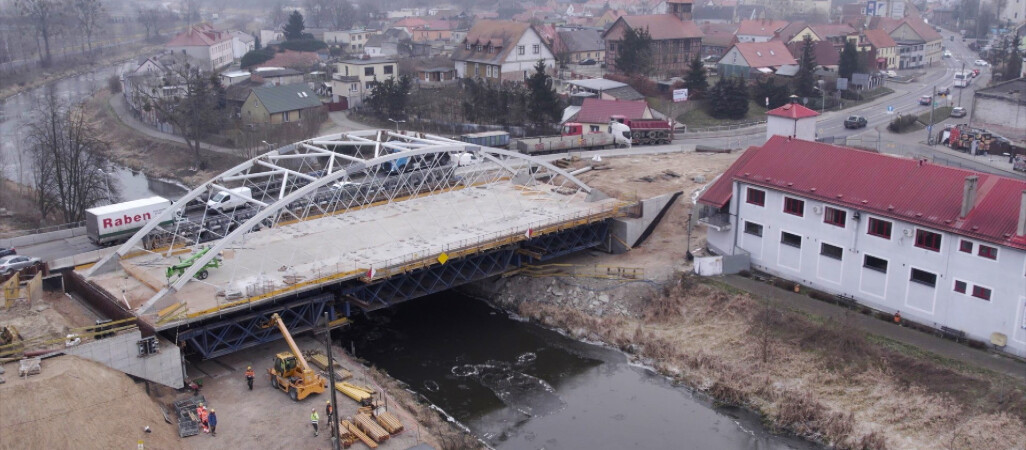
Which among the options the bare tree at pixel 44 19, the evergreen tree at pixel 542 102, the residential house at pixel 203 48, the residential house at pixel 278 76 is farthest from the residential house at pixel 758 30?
the bare tree at pixel 44 19

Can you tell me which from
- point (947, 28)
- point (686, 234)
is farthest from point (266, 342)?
point (947, 28)

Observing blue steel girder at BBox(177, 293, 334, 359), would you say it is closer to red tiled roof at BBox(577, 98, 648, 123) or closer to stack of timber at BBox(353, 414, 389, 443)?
stack of timber at BBox(353, 414, 389, 443)

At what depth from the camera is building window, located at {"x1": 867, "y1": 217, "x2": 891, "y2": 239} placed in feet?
120

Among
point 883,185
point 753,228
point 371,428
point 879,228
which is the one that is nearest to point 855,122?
point 753,228

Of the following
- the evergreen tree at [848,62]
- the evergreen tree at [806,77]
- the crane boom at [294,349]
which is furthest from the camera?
the evergreen tree at [848,62]

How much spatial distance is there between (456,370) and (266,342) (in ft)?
26.3

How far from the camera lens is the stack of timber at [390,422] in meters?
29.1

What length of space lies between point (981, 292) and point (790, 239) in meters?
9.07

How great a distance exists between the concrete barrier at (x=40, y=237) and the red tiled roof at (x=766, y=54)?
211 feet

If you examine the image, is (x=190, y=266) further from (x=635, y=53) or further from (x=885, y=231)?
(x=635, y=53)

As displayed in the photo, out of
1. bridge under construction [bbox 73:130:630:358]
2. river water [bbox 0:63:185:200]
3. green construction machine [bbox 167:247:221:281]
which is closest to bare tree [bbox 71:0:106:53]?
river water [bbox 0:63:185:200]

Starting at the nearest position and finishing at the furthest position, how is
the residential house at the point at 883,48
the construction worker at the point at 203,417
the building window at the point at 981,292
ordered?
the construction worker at the point at 203,417, the building window at the point at 981,292, the residential house at the point at 883,48

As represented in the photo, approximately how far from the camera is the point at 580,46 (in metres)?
103

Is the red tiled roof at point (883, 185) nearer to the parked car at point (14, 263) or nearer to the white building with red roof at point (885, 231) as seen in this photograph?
the white building with red roof at point (885, 231)
